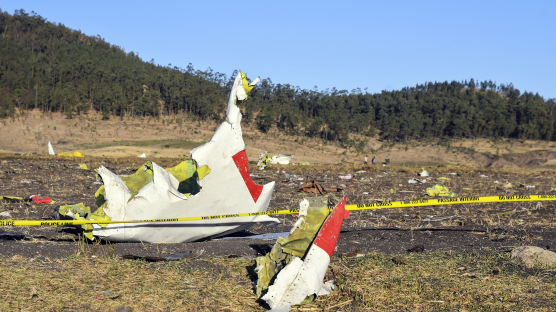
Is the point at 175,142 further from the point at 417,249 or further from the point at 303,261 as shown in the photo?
the point at 303,261

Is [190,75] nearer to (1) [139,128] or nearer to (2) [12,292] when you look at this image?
(1) [139,128]

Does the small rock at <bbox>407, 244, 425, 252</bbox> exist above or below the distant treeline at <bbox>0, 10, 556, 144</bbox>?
below

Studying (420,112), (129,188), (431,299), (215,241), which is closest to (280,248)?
(431,299)

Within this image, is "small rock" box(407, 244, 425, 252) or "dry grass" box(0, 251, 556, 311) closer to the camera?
"dry grass" box(0, 251, 556, 311)

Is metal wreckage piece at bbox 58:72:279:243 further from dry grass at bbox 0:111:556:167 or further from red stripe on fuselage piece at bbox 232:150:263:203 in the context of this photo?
dry grass at bbox 0:111:556:167

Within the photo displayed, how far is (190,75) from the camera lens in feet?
192

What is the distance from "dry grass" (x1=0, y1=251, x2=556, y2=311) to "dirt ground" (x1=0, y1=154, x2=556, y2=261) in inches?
17.1

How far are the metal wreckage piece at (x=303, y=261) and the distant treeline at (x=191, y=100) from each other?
138ft

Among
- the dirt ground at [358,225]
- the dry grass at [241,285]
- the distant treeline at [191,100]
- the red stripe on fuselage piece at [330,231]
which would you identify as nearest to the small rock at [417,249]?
the dirt ground at [358,225]

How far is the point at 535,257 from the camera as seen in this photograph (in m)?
4.72

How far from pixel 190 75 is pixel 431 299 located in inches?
2241

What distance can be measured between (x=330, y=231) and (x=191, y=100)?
49.2 m

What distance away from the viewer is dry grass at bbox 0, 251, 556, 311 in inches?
140

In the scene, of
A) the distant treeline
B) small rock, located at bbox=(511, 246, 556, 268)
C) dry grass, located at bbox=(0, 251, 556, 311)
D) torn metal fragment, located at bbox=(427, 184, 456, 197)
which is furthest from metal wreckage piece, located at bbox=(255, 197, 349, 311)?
the distant treeline
